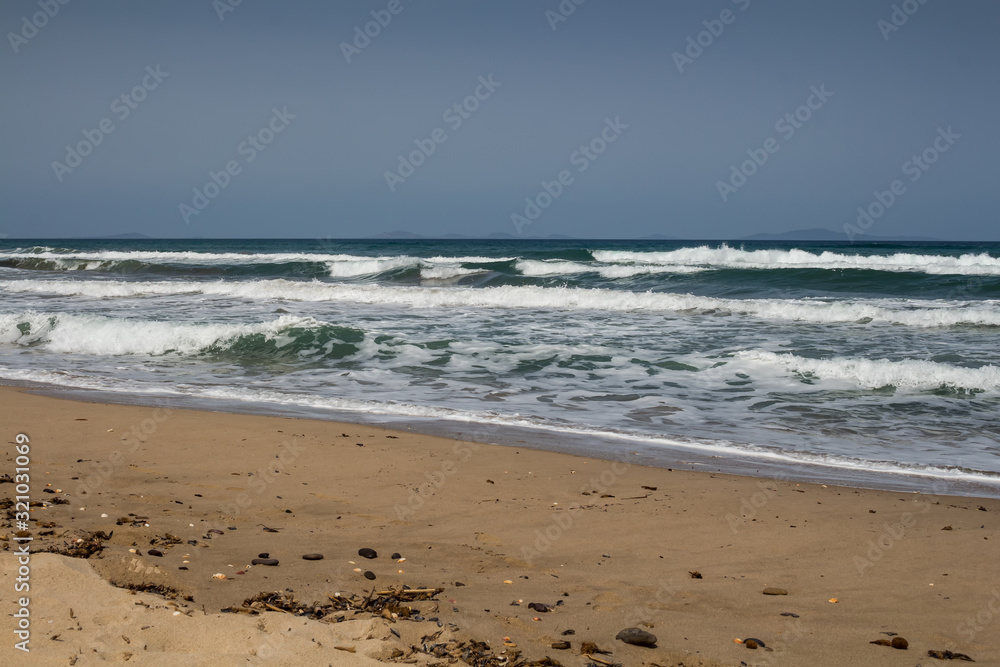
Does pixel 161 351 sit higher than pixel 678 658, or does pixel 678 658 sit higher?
pixel 678 658

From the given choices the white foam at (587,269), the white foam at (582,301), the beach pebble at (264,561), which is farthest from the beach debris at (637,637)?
the white foam at (587,269)

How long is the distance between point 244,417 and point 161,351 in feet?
17.0

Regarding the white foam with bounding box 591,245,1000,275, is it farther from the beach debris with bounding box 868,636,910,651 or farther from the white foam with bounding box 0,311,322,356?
the beach debris with bounding box 868,636,910,651

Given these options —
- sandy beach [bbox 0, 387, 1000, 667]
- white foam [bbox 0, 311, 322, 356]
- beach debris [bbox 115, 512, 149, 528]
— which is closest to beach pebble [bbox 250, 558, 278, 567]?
sandy beach [bbox 0, 387, 1000, 667]

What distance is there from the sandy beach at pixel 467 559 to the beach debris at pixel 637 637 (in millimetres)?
30

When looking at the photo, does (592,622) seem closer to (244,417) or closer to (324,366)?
(244,417)

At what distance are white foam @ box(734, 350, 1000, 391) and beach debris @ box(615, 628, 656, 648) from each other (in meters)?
7.00

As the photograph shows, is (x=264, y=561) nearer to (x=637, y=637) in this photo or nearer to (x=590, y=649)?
(x=590, y=649)

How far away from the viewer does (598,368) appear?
9.56 meters

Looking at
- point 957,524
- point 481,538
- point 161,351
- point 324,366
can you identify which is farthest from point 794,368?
point 161,351

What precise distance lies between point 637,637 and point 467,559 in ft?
3.34

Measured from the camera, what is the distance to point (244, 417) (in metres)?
6.56

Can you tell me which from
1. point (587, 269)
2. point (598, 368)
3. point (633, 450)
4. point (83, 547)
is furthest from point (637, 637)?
point (587, 269)

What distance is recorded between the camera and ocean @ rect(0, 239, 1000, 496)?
629 centimetres
